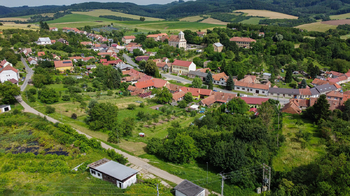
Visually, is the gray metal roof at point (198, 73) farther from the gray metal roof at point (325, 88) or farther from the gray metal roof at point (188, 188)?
the gray metal roof at point (188, 188)

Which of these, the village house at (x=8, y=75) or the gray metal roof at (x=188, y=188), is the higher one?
the village house at (x=8, y=75)

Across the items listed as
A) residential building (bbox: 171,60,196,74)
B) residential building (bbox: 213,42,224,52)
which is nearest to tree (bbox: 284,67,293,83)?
residential building (bbox: 171,60,196,74)

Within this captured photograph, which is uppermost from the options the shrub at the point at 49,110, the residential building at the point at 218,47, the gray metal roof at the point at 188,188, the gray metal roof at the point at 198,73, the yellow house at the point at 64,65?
the residential building at the point at 218,47

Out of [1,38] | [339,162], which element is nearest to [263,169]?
[339,162]

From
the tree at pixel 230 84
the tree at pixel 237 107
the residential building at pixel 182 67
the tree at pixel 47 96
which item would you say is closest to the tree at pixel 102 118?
the tree at pixel 47 96

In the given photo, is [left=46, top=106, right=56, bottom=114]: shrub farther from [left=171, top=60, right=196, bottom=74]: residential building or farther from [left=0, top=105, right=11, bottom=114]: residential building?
[left=171, top=60, right=196, bottom=74]: residential building

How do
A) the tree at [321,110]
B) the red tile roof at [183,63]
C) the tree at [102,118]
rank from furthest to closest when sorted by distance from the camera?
the red tile roof at [183,63]
the tree at [321,110]
the tree at [102,118]

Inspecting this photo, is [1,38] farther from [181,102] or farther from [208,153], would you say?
[208,153]
